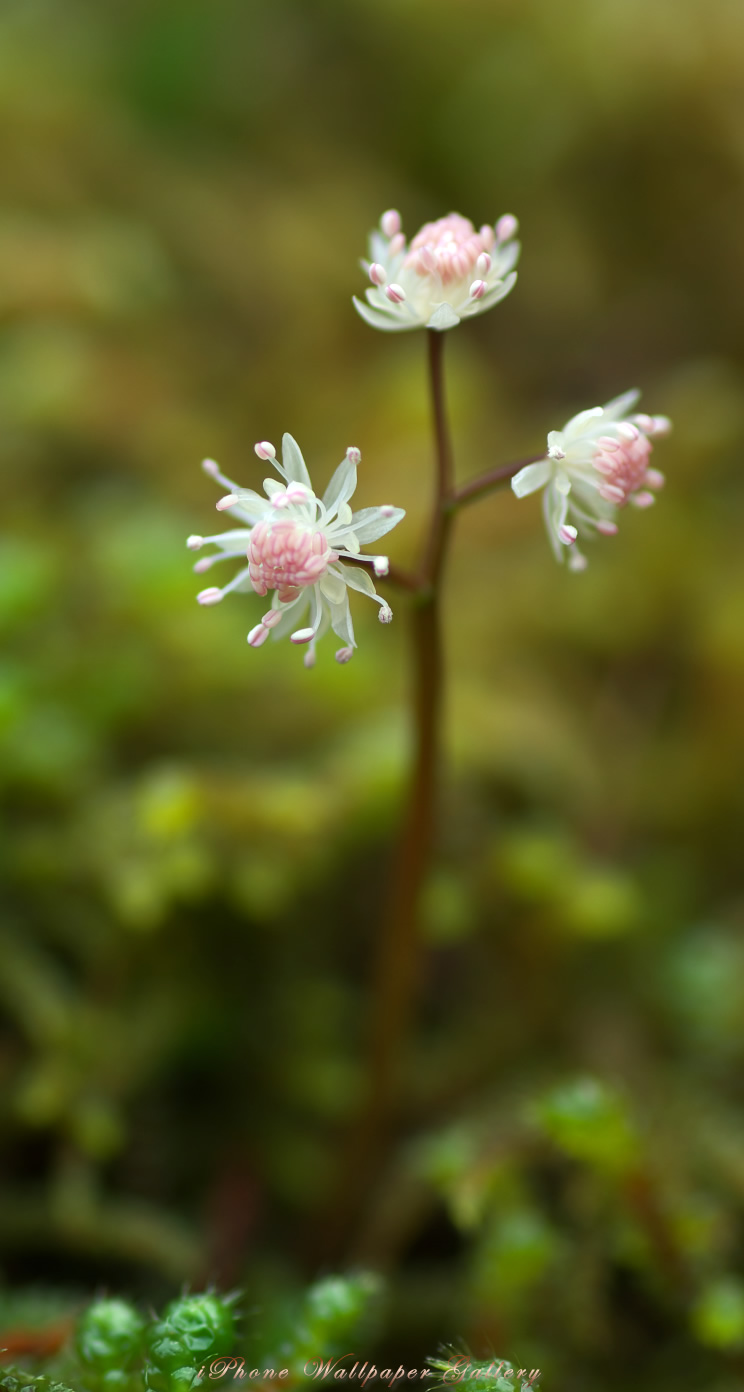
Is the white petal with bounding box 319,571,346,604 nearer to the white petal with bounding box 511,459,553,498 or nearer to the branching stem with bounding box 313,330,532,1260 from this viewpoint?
the branching stem with bounding box 313,330,532,1260

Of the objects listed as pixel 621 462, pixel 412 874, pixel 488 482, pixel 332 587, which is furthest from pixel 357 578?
pixel 412 874

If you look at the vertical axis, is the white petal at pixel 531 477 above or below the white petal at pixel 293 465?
below

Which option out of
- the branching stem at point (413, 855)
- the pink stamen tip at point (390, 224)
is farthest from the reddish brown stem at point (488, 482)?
the pink stamen tip at point (390, 224)

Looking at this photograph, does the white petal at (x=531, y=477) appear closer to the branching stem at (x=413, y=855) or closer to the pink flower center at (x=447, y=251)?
the branching stem at (x=413, y=855)

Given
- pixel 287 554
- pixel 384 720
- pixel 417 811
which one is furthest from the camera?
pixel 384 720

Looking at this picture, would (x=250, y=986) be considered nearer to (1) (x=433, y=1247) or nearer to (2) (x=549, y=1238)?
(1) (x=433, y=1247)

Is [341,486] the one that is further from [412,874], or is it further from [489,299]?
[412,874]
